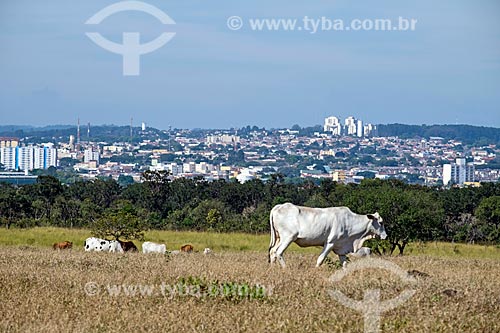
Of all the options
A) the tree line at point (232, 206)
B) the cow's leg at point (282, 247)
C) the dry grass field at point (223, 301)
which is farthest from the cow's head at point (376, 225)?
the tree line at point (232, 206)

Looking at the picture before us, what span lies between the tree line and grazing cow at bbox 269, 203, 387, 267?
1101 centimetres

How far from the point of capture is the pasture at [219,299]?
9898mm

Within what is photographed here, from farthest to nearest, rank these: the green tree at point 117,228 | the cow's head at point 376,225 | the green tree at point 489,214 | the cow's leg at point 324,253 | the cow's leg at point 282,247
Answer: the green tree at point 489,214
the green tree at point 117,228
the cow's head at point 376,225
the cow's leg at point 324,253
the cow's leg at point 282,247

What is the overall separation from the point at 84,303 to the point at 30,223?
32.4 meters

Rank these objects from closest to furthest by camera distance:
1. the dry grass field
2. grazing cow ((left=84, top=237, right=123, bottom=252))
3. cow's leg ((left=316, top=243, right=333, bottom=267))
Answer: the dry grass field, cow's leg ((left=316, top=243, right=333, bottom=267)), grazing cow ((left=84, top=237, right=123, bottom=252))

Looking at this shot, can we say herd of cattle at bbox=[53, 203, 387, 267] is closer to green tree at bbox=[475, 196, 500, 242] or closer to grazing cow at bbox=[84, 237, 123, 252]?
grazing cow at bbox=[84, 237, 123, 252]

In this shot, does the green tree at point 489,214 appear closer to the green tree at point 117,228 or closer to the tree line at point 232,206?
the tree line at point 232,206

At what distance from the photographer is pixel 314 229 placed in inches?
666

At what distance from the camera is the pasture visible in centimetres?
990

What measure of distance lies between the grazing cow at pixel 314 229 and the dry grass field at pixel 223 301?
3.27 ft

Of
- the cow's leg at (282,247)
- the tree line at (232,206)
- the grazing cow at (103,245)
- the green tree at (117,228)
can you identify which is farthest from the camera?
the green tree at (117,228)

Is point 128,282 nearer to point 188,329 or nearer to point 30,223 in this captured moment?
point 188,329

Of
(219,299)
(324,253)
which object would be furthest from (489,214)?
(219,299)

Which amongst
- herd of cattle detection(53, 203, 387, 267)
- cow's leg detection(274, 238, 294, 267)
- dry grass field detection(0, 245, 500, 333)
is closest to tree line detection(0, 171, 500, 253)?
herd of cattle detection(53, 203, 387, 267)
